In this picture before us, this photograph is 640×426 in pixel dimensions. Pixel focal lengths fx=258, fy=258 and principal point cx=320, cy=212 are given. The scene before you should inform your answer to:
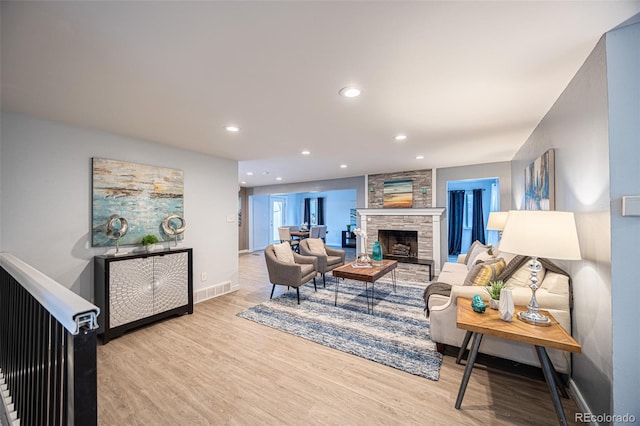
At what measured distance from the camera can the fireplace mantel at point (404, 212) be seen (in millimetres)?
5582

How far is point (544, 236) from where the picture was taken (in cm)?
158

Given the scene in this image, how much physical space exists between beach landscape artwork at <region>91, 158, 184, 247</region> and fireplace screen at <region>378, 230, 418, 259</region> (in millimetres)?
4583

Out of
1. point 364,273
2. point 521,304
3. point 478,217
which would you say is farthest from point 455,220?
point 521,304

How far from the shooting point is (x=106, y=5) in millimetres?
1159

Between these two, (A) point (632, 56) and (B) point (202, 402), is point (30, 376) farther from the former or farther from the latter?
(A) point (632, 56)

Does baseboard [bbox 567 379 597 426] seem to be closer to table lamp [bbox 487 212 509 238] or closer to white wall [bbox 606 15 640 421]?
white wall [bbox 606 15 640 421]

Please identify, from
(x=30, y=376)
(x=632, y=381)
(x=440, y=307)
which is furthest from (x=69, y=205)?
(x=632, y=381)

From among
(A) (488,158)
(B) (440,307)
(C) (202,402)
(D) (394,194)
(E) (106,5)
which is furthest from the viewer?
(D) (394,194)

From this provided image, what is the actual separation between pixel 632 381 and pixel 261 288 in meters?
4.25

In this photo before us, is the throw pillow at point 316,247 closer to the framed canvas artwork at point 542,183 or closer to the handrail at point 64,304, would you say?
the framed canvas artwork at point 542,183

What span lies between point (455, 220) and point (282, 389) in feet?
23.9

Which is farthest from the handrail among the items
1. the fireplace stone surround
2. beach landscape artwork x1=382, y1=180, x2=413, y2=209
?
beach landscape artwork x1=382, y1=180, x2=413, y2=209

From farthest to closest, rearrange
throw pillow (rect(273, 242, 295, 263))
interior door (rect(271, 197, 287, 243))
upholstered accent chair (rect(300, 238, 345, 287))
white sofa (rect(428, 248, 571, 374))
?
1. interior door (rect(271, 197, 287, 243))
2. upholstered accent chair (rect(300, 238, 345, 287))
3. throw pillow (rect(273, 242, 295, 263))
4. white sofa (rect(428, 248, 571, 374))

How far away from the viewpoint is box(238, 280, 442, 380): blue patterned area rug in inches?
93.4
